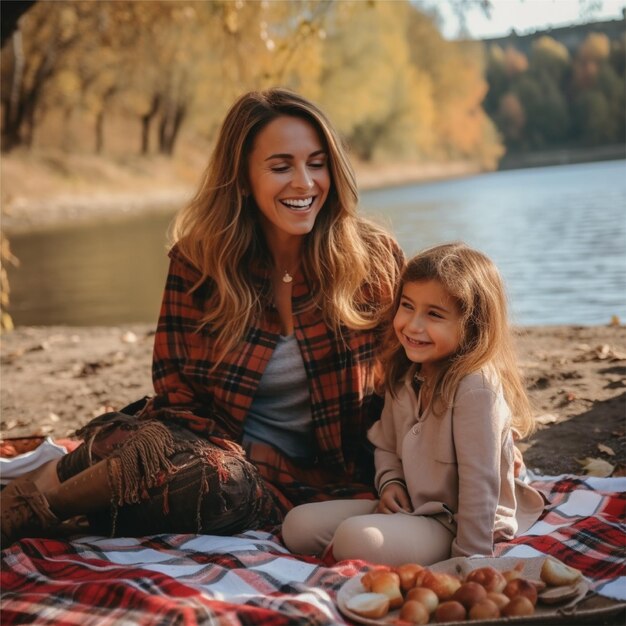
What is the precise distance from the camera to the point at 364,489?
3301 millimetres

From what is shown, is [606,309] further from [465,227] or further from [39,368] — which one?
[465,227]

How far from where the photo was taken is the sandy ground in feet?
12.6

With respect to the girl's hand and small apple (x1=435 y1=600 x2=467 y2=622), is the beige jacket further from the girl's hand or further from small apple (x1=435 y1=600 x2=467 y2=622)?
small apple (x1=435 y1=600 x2=467 y2=622)

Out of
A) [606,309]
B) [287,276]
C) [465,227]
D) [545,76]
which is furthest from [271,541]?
[545,76]

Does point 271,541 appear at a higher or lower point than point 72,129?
lower

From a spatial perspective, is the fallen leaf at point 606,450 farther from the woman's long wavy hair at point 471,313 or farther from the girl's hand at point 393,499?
the girl's hand at point 393,499

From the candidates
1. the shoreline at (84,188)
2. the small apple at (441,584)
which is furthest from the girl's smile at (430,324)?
the shoreline at (84,188)

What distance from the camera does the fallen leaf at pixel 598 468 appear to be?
350 centimetres

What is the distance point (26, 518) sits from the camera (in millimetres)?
2912

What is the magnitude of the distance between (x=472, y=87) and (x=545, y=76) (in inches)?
513

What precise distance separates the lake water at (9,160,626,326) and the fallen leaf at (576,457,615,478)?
643 millimetres

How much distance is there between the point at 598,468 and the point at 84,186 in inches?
965

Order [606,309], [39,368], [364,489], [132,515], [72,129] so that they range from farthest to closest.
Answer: [72,129] < [606,309] < [39,368] < [364,489] < [132,515]

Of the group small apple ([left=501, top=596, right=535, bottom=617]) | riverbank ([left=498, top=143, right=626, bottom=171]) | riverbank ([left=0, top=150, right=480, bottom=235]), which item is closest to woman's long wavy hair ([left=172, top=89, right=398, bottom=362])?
small apple ([left=501, top=596, right=535, bottom=617])
